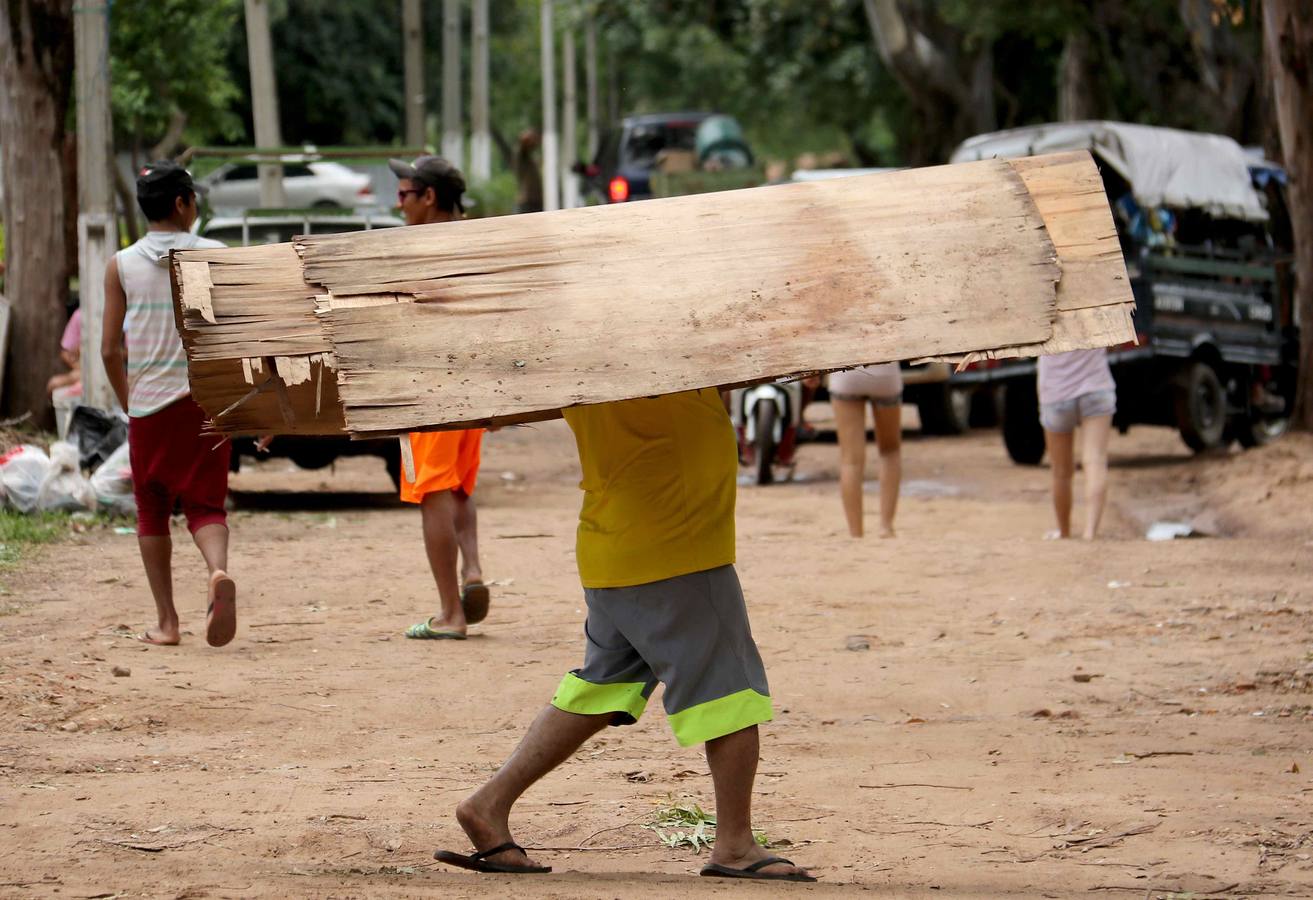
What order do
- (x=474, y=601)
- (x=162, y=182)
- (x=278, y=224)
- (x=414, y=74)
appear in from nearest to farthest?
(x=162, y=182) < (x=474, y=601) < (x=278, y=224) < (x=414, y=74)

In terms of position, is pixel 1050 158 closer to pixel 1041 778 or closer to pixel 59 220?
pixel 1041 778

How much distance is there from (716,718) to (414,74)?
77.2 ft

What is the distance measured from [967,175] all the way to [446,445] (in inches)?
129

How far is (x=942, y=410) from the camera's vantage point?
17781 millimetres

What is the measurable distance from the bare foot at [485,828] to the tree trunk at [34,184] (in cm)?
857

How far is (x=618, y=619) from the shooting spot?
4.09m

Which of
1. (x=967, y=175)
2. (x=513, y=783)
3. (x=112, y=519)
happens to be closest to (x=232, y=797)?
(x=513, y=783)

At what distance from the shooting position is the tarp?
49.0ft

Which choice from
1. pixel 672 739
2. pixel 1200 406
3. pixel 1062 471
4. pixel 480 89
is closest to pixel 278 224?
pixel 1062 471

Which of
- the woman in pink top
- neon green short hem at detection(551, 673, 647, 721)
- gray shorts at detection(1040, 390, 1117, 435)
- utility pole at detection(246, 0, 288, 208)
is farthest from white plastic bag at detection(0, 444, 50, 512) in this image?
utility pole at detection(246, 0, 288, 208)

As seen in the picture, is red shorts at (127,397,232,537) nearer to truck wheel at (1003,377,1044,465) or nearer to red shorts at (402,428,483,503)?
red shorts at (402,428,483,503)

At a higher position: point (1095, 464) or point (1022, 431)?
point (1095, 464)

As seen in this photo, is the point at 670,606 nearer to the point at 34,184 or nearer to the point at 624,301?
the point at 624,301

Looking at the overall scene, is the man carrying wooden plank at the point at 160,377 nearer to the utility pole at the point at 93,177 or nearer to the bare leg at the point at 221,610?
the bare leg at the point at 221,610
